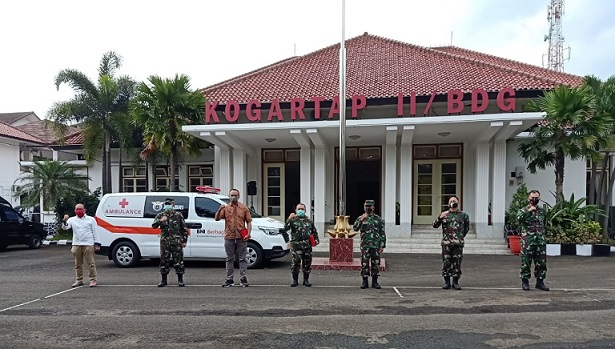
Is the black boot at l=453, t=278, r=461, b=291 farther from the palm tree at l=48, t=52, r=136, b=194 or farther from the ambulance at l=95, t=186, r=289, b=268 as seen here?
the palm tree at l=48, t=52, r=136, b=194

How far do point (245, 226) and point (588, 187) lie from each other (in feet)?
48.2

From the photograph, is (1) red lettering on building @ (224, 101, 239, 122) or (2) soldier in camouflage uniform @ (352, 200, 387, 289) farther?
(1) red lettering on building @ (224, 101, 239, 122)

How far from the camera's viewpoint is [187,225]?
406 inches

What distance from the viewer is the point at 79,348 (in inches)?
195

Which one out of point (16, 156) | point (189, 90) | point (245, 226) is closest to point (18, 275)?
point (245, 226)

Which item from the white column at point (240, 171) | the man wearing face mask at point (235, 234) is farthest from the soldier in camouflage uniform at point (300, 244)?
the white column at point (240, 171)

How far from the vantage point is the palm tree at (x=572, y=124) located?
12.5m

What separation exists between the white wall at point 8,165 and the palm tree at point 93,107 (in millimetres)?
11884

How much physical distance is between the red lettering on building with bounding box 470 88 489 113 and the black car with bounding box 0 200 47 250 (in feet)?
52.0

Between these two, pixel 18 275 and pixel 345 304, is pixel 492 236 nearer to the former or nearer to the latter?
pixel 345 304

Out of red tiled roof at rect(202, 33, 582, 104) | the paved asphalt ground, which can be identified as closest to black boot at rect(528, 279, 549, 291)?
the paved asphalt ground

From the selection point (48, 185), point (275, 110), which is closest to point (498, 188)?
point (275, 110)

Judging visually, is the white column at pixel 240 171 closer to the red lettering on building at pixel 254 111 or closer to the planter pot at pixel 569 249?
the red lettering on building at pixel 254 111

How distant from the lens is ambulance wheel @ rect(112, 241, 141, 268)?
Answer: 34.8ft
